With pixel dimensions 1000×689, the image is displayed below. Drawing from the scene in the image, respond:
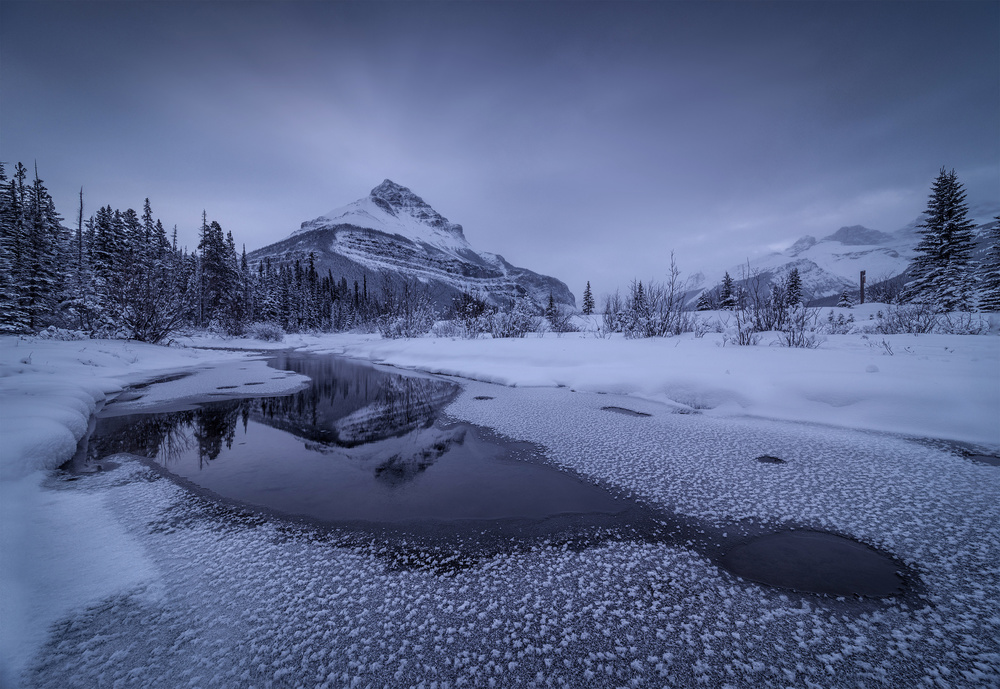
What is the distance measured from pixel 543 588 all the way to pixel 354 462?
232 centimetres

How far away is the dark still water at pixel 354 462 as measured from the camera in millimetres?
2443

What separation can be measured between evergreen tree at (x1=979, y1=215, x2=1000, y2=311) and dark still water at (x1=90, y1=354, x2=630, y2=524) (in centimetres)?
2503

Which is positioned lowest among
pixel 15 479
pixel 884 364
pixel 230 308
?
pixel 15 479

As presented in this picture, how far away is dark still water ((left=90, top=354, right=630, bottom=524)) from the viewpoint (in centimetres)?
244

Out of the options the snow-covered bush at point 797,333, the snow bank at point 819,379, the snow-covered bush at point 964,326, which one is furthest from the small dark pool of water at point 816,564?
the snow-covered bush at point 964,326

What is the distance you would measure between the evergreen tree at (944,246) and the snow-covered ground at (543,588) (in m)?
25.1

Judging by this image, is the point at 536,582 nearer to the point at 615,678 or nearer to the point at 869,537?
the point at 615,678

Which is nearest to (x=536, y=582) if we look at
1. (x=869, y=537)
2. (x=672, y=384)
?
(x=869, y=537)

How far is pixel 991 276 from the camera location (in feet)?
57.3

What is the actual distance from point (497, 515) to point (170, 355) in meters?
15.4

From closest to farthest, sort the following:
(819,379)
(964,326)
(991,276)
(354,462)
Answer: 1. (354,462)
2. (819,379)
3. (964,326)
4. (991,276)

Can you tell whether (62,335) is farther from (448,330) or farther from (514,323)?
(514,323)

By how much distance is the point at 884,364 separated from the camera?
15.8 feet

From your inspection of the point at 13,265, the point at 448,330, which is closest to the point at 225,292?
the point at 13,265
